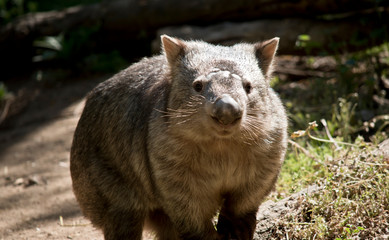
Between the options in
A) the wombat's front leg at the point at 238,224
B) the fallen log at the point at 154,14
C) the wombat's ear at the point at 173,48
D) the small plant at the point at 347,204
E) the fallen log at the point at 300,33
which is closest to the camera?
the small plant at the point at 347,204

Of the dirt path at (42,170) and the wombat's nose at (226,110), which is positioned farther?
the dirt path at (42,170)

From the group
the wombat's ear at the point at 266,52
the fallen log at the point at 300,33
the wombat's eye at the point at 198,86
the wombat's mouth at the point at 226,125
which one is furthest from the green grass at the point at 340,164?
the wombat's eye at the point at 198,86

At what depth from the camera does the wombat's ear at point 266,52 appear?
4574 millimetres

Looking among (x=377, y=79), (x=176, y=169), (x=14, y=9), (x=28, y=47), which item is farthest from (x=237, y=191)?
(x=14, y=9)

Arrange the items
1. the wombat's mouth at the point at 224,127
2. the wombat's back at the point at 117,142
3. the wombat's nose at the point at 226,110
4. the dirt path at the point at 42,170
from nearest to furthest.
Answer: the wombat's nose at the point at 226,110
the wombat's mouth at the point at 224,127
the wombat's back at the point at 117,142
the dirt path at the point at 42,170

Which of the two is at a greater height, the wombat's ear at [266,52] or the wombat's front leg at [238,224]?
the wombat's ear at [266,52]

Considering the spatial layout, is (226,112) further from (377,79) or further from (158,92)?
(377,79)

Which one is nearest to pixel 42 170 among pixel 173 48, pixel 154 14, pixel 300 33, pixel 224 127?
pixel 173 48

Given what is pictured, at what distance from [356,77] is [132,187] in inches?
173

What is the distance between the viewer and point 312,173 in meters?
5.38

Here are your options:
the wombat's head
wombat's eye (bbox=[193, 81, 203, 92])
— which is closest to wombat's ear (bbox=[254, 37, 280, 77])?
the wombat's head

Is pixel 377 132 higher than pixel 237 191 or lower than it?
lower

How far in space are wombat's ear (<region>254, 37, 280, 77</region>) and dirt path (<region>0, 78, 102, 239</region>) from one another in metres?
2.51

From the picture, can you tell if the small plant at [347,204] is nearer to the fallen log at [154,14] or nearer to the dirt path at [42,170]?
the dirt path at [42,170]
